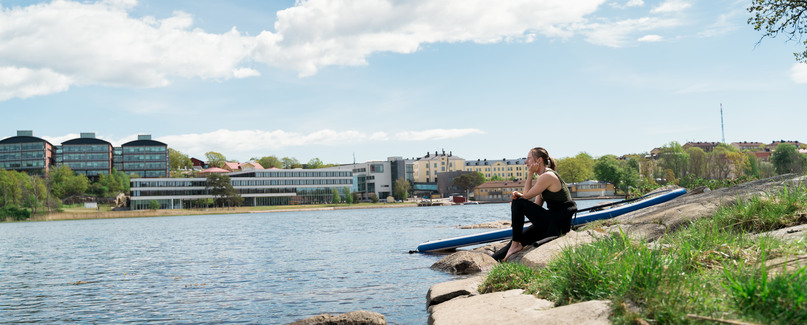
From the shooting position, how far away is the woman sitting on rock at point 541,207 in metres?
9.60

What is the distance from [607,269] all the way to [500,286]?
2.40 m

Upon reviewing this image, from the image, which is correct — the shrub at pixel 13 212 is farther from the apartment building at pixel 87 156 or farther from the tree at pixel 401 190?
the tree at pixel 401 190

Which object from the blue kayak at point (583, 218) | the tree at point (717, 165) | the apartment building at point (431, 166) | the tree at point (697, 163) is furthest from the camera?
the apartment building at point (431, 166)

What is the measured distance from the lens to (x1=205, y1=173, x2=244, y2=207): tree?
12112 cm

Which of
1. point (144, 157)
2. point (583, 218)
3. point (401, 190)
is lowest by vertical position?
point (583, 218)

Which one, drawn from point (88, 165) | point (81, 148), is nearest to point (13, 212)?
point (88, 165)

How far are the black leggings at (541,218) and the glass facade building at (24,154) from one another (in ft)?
586

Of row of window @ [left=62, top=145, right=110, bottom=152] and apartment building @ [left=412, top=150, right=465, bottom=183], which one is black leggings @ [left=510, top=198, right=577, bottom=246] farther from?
row of window @ [left=62, top=145, right=110, bottom=152]

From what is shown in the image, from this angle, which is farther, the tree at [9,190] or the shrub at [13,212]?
the tree at [9,190]

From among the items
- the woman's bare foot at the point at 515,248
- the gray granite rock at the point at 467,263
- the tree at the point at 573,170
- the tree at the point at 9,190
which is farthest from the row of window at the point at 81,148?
the woman's bare foot at the point at 515,248

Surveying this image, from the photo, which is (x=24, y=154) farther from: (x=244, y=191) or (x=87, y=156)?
(x=244, y=191)

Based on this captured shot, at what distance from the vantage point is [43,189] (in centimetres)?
10250

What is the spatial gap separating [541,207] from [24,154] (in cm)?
18360

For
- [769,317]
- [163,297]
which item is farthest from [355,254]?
[769,317]
